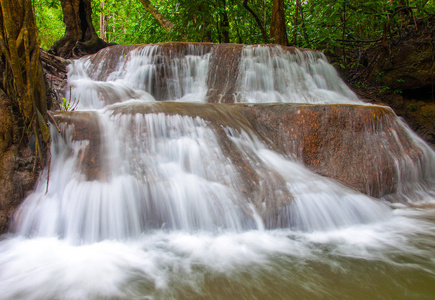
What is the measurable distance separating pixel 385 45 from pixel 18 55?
23.8 feet

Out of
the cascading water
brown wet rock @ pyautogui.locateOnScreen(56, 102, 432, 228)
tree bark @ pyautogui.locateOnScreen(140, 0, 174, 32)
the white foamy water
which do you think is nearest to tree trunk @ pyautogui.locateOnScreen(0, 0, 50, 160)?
the cascading water

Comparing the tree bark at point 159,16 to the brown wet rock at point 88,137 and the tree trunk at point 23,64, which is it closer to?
the brown wet rock at point 88,137

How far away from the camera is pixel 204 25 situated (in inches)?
342

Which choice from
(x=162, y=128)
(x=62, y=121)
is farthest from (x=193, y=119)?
(x=62, y=121)

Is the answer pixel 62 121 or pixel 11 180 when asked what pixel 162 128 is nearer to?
pixel 62 121

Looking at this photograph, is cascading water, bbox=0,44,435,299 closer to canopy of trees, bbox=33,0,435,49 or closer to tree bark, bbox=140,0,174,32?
canopy of trees, bbox=33,0,435,49

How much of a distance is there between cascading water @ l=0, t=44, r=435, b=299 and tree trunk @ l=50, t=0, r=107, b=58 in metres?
5.66

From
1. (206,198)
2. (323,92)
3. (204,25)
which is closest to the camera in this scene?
(206,198)

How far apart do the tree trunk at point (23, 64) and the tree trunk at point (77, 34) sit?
573 cm

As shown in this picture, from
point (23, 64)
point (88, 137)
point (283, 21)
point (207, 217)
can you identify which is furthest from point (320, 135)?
point (283, 21)

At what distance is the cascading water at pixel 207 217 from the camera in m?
1.94

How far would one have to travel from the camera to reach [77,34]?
28.1 ft

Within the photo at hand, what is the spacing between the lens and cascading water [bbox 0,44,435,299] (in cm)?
194

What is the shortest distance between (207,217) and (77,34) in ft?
25.6
